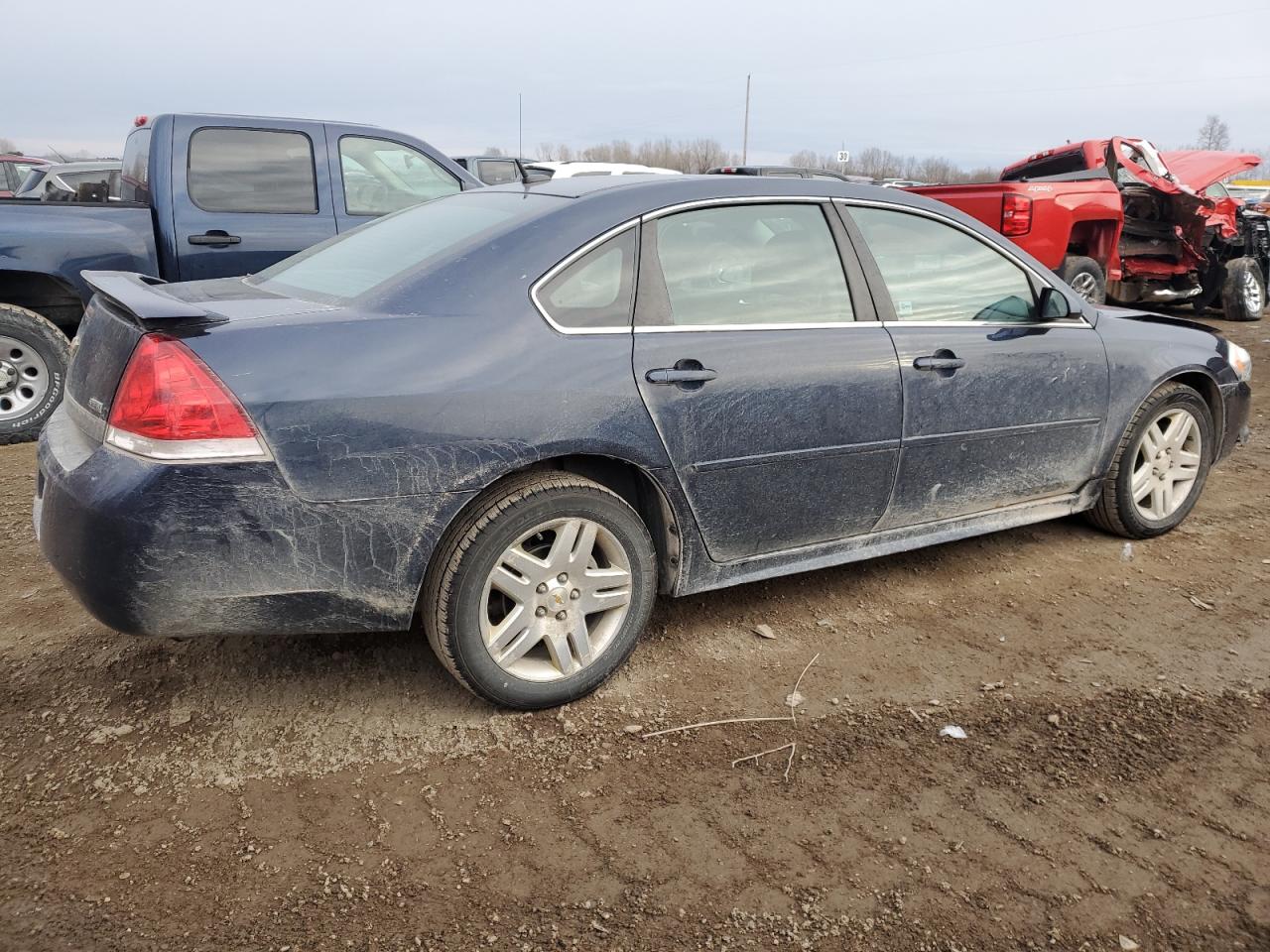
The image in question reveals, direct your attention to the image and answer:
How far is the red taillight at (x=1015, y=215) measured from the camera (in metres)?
8.53

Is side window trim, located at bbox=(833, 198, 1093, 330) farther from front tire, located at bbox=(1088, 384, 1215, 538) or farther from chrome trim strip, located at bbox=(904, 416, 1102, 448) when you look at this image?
front tire, located at bbox=(1088, 384, 1215, 538)

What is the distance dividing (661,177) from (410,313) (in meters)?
1.12

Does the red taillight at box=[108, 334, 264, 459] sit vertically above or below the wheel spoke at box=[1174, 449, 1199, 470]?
above

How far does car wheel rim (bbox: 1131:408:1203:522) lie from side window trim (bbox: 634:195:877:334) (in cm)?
170

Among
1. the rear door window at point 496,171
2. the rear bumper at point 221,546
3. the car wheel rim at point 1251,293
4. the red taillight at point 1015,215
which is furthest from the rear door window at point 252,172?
the car wheel rim at point 1251,293

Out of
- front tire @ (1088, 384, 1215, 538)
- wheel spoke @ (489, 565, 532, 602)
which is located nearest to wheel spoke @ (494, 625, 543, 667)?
wheel spoke @ (489, 565, 532, 602)

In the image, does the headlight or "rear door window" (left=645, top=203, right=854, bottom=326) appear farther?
the headlight

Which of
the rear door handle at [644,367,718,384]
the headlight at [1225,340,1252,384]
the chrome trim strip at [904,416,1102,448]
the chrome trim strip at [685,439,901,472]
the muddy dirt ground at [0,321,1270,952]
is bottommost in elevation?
the muddy dirt ground at [0,321,1270,952]

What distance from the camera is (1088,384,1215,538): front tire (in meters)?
4.32

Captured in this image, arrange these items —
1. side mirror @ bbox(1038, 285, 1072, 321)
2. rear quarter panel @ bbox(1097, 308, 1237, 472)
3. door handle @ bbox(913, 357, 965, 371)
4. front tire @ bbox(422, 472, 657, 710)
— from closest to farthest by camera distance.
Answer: front tire @ bbox(422, 472, 657, 710) < door handle @ bbox(913, 357, 965, 371) < side mirror @ bbox(1038, 285, 1072, 321) < rear quarter panel @ bbox(1097, 308, 1237, 472)

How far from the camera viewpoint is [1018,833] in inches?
98.9

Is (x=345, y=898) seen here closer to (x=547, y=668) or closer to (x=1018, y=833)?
(x=547, y=668)

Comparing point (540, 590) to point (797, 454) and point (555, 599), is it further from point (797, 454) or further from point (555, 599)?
point (797, 454)

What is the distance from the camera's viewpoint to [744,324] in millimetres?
3271
